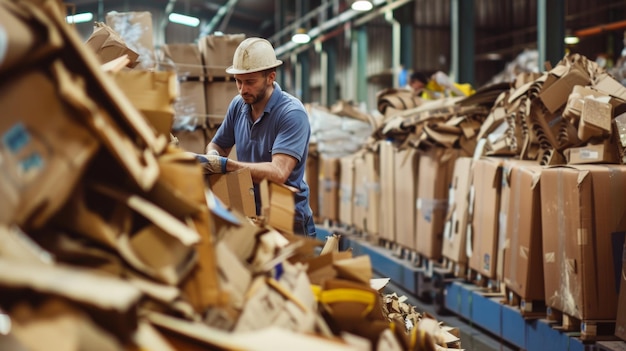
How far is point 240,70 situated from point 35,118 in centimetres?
259

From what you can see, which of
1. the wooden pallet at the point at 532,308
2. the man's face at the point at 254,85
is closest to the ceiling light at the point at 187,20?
the wooden pallet at the point at 532,308

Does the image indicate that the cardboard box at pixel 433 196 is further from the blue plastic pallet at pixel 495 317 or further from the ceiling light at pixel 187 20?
the ceiling light at pixel 187 20

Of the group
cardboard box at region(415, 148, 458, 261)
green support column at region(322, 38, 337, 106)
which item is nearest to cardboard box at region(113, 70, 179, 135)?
cardboard box at region(415, 148, 458, 261)

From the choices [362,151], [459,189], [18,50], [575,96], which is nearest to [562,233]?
[575,96]

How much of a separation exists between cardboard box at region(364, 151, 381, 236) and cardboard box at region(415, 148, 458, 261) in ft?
5.26

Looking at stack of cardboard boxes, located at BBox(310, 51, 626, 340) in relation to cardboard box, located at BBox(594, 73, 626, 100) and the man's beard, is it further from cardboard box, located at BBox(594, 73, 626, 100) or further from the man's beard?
the man's beard

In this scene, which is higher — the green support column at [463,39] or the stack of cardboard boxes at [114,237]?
the green support column at [463,39]

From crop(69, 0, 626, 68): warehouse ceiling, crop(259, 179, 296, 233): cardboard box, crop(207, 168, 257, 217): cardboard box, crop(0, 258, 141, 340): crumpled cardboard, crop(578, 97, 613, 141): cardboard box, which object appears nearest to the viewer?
crop(0, 258, 141, 340): crumpled cardboard

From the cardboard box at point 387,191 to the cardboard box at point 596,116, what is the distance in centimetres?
399

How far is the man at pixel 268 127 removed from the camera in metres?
4.43

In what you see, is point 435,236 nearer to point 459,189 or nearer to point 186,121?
point 459,189

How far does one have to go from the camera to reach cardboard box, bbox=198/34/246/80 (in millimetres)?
→ 6426

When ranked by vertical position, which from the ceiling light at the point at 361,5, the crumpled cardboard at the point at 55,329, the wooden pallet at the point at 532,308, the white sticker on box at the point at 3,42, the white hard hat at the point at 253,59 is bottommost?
the wooden pallet at the point at 532,308

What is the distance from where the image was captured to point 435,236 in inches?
318
